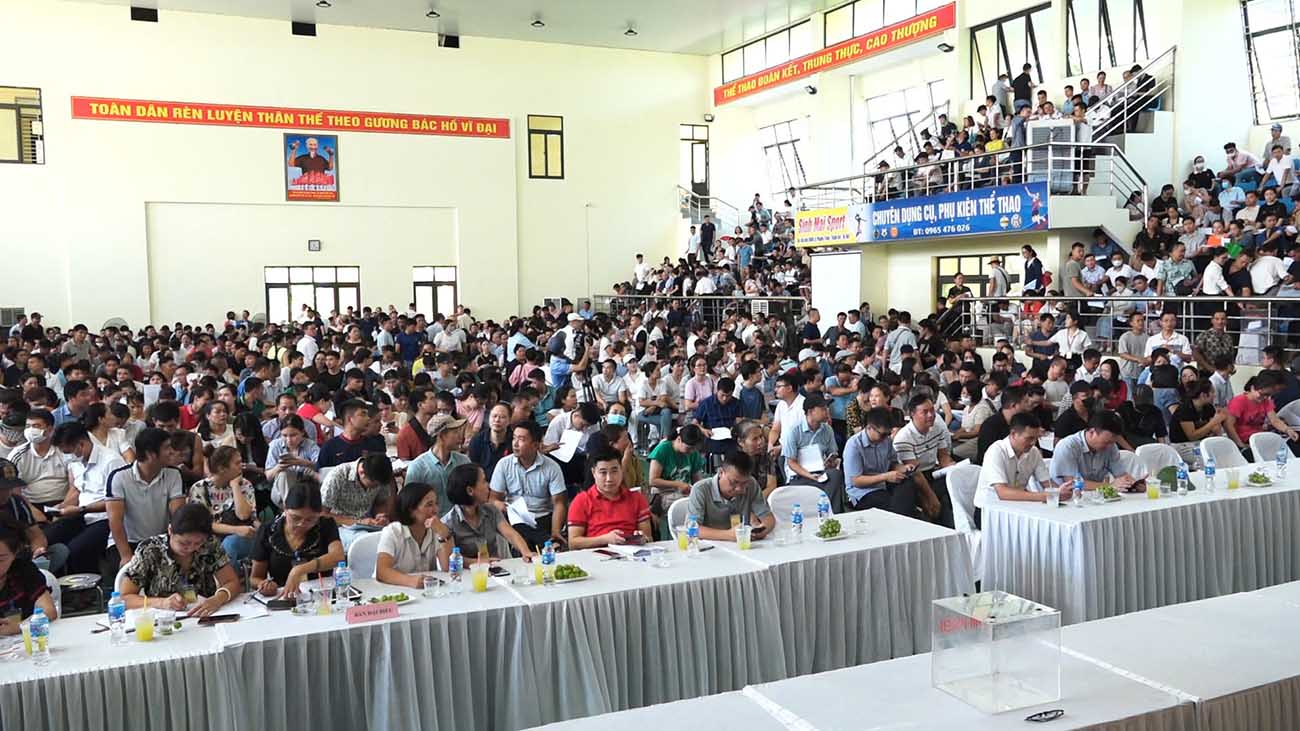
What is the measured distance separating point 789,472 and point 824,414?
0.57 meters

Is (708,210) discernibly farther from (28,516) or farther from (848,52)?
(28,516)

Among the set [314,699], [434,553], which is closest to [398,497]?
[434,553]

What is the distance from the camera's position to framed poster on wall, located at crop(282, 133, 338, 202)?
2191 cm

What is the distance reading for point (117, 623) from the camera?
3781mm

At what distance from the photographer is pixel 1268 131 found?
1469 centimetres

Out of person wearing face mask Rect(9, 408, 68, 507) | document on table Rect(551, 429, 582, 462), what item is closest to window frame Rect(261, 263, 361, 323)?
person wearing face mask Rect(9, 408, 68, 507)

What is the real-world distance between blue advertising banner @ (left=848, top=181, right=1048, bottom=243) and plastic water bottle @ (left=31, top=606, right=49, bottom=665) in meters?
12.5

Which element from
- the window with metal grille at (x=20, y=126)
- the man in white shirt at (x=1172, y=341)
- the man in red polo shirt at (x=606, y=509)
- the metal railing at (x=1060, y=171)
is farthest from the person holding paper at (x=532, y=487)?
the window with metal grille at (x=20, y=126)

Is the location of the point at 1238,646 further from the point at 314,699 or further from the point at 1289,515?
the point at 314,699

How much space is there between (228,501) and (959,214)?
1195 centimetres

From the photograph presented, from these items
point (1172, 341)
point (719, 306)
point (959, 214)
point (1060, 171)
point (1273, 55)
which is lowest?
point (1172, 341)

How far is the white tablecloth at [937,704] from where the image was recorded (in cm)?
291

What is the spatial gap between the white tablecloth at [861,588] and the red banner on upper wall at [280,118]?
780 inches

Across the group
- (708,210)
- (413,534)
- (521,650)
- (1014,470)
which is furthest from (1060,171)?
(708,210)
